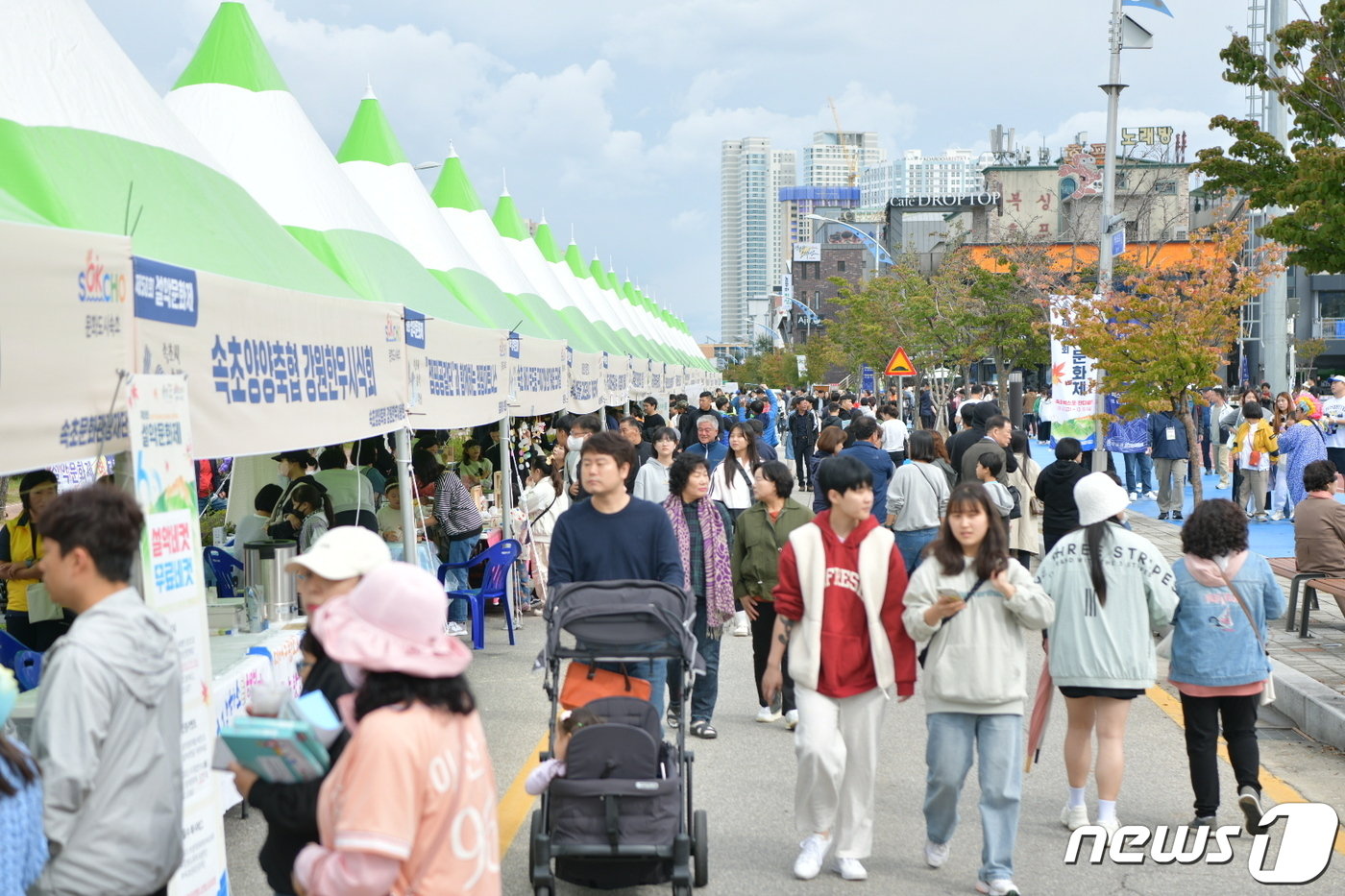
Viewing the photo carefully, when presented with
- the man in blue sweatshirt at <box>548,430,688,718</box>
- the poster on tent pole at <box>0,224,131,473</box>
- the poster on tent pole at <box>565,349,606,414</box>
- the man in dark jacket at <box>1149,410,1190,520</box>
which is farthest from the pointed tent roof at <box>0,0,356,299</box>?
the man in dark jacket at <box>1149,410,1190,520</box>

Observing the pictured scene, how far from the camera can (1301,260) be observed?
34.9ft

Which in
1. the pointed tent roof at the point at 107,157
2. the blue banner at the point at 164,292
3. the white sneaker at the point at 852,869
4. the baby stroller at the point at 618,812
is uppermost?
the pointed tent roof at the point at 107,157

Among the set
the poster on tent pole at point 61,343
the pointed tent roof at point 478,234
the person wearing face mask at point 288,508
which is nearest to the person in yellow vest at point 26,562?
the person wearing face mask at point 288,508

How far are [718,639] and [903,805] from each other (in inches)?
68.4

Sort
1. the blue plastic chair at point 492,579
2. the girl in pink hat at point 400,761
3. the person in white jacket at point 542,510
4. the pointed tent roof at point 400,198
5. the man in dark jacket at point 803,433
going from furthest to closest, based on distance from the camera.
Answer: the man in dark jacket at point 803,433 → the pointed tent roof at point 400,198 → the person in white jacket at point 542,510 → the blue plastic chair at point 492,579 → the girl in pink hat at point 400,761

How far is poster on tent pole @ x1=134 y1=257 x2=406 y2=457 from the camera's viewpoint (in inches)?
202

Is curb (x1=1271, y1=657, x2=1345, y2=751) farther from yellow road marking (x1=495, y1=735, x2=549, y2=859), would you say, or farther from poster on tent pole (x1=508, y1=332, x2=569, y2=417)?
poster on tent pole (x1=508, y1=332, x2=569, y2=417)

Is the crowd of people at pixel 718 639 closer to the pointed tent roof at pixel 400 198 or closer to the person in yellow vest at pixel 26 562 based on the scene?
the person in yellow vest at pixel 26 562

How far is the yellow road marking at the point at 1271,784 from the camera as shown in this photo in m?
6.36

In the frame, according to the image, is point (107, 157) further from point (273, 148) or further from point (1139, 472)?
point (1139, 472)

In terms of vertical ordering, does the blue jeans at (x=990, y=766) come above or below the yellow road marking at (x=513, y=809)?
above

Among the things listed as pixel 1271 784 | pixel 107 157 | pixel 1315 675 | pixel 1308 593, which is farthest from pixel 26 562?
pixel 1308 593

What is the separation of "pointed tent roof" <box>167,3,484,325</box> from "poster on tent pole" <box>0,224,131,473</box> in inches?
195

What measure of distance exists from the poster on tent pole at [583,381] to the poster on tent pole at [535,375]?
349 mm
